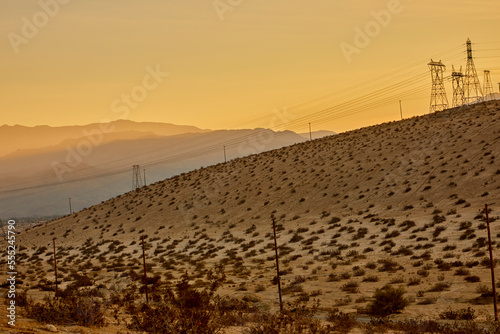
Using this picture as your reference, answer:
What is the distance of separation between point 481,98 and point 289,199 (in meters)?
44.7

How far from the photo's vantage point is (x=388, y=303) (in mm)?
19359

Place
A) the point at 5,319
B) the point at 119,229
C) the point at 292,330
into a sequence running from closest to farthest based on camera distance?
the point at 292,330 → the point at 5,319 → the point at 119,229

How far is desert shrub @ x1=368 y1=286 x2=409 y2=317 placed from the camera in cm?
1925

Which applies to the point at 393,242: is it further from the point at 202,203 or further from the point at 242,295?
the point at 202,203

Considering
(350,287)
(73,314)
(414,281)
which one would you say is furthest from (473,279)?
(73,314)

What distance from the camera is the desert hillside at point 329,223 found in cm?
2648

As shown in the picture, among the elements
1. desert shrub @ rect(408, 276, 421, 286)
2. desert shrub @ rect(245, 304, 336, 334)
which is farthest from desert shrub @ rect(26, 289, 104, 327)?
desert shrub @ rect(408, 276, 421, 286)

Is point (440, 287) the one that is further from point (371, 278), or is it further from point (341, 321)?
point (341, 321)

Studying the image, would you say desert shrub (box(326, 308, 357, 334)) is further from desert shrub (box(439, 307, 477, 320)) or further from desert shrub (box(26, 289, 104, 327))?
desert shrub (box(26, 289, 104, 327))

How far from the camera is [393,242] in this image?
36500 mm

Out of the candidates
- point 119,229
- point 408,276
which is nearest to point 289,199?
point 119,229

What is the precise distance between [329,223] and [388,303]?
29753 millimetres

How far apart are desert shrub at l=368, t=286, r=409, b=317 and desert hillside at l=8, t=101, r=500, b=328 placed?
38 cm

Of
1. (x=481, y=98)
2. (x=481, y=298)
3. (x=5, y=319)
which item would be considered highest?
(x=481, y=98)
